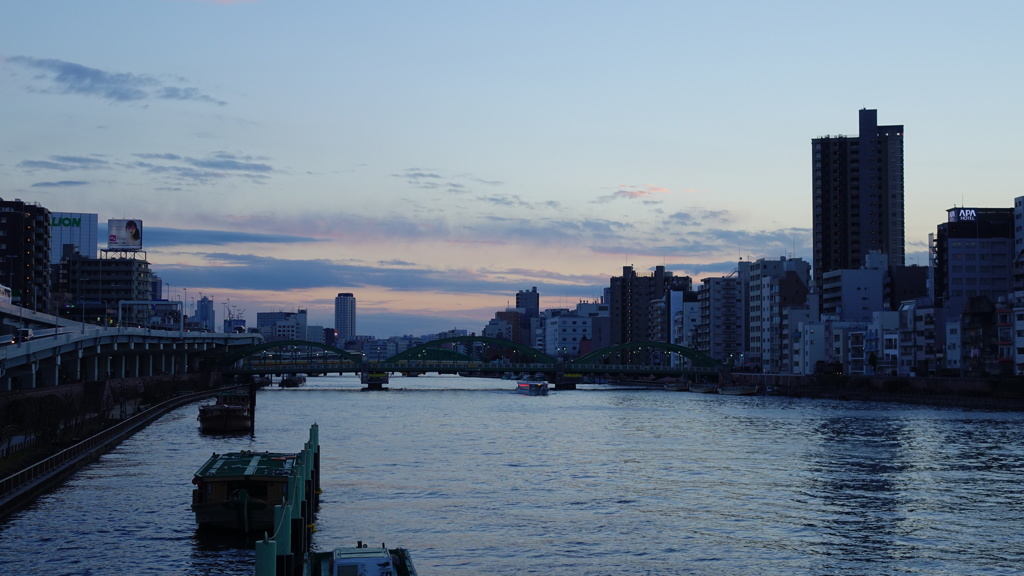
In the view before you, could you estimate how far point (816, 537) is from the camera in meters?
34.9

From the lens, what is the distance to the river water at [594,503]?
1246 inches

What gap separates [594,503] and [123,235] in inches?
6561

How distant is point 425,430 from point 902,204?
445 ft

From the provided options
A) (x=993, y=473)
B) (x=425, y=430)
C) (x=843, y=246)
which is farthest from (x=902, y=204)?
(x=993, y=473)

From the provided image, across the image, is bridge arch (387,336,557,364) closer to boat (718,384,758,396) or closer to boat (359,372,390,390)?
boat (359,372,390,390)

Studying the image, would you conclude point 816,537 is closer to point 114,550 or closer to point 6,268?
point 114,550

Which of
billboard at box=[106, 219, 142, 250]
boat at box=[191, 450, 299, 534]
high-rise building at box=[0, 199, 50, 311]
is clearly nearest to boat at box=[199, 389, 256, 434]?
boat at box=[191, 450, 299, 534]

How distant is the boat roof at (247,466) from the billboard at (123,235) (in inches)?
6316

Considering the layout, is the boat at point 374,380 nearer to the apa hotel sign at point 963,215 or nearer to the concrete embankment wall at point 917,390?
the concrete embankment wall at point 917,390

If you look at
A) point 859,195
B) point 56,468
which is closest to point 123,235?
point 859,195

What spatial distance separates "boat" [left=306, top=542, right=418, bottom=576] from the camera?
24.5 m

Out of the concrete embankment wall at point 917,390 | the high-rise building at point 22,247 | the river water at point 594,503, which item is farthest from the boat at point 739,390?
the high-rise building at point 22,247

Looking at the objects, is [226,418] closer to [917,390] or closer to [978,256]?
[917,390]

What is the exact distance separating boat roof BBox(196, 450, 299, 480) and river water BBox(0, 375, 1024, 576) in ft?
6.42
